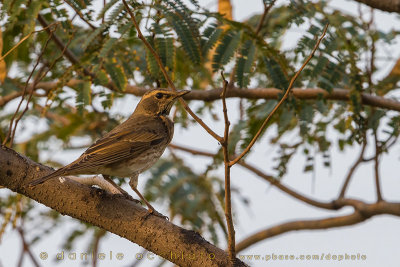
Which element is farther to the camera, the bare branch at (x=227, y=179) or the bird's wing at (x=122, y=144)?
the bird's wing at (x=122, y=144)

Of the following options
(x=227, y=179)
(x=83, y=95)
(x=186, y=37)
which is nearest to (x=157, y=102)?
(x=83, y=95)

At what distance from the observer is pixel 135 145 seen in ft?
18.4

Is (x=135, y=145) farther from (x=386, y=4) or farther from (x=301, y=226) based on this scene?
(x=301, y=226)

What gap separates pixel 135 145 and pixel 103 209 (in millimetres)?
1432

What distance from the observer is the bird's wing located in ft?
16.7

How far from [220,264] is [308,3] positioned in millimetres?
3279

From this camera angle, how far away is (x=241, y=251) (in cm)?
805

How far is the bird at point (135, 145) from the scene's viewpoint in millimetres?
5160

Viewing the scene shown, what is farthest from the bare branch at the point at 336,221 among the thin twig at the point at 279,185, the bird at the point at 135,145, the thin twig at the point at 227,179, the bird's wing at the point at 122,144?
the thin twig at the point at 227,179

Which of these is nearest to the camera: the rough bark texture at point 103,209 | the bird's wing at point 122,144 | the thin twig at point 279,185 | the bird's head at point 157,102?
the rough bark texture at point 103,209

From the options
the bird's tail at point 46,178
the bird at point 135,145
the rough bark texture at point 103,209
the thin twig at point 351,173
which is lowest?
the thin twig at point 351,173

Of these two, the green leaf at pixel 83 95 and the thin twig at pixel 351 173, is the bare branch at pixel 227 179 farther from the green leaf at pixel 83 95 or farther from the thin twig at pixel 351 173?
the thin twig at pixel 351 173

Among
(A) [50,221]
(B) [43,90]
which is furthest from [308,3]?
(A) [50,221]

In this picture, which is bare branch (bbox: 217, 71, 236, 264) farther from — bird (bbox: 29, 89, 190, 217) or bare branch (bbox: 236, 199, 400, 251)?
bare branch (bbox: 236, 199, 400, 251)
